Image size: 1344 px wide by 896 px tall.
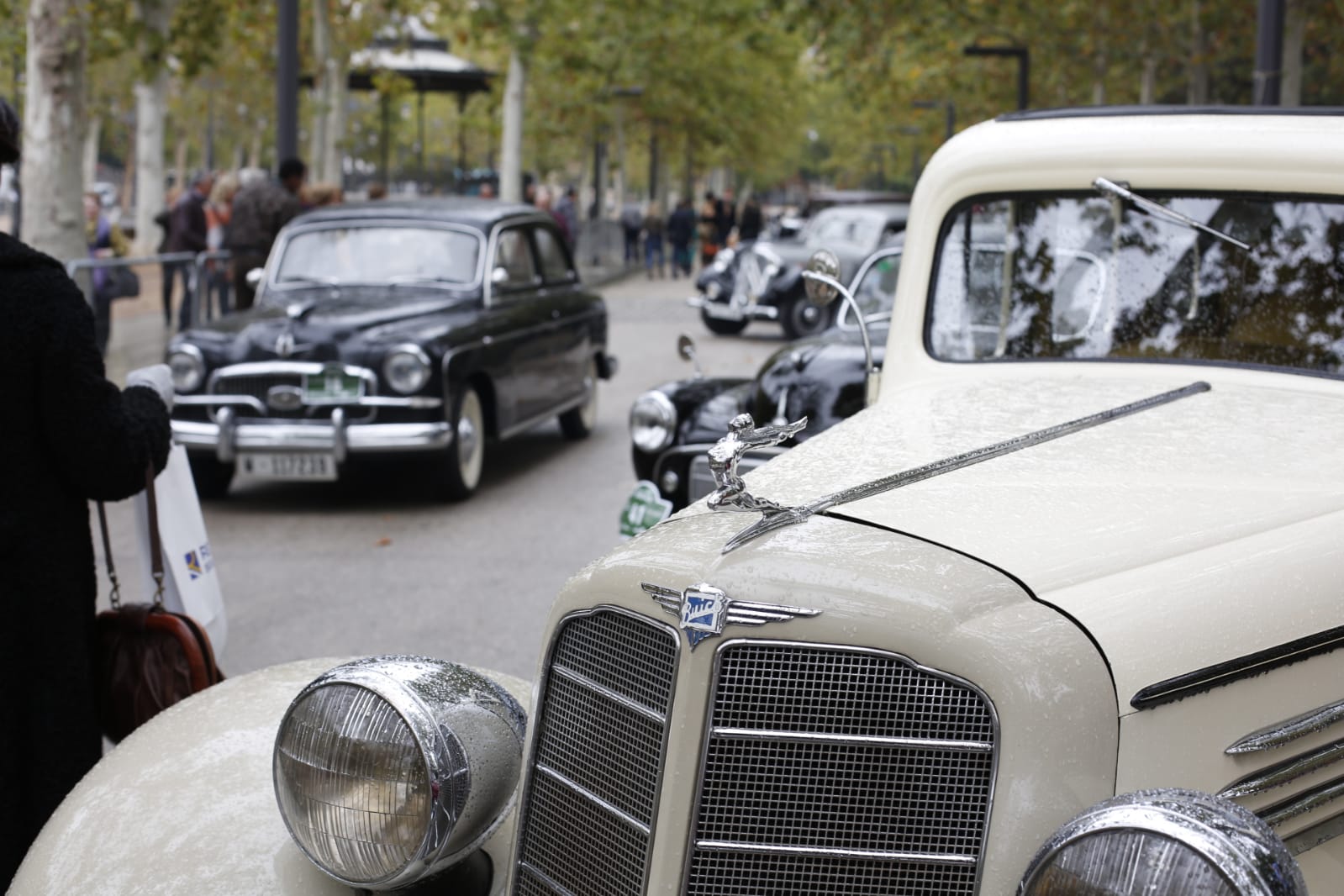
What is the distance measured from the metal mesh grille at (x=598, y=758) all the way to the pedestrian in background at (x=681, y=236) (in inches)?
1328

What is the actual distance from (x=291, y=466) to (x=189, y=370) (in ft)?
2.82

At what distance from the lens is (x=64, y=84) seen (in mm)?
12148

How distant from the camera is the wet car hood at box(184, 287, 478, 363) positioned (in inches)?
359

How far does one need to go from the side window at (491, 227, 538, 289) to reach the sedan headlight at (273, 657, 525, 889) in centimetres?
790

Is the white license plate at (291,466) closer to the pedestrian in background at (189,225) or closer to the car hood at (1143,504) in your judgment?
the car hood at (1143,504)

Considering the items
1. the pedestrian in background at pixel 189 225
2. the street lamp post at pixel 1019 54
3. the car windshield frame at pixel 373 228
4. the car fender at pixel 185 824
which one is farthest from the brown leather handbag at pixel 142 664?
the street lamp post at pixel 1019 54

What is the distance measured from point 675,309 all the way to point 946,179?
21834 millimetres

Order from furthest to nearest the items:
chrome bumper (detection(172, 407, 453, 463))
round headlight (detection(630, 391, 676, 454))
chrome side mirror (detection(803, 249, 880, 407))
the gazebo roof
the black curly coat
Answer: the gazebo roof, chrome bumper (detection(172, 407, 453, 463)), round headlight (detection(630, 391, 676, 454)), chrome side mirror (detection(803, 249, 880, 407)), the black curly coat

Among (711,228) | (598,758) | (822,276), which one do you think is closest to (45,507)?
(598,758)

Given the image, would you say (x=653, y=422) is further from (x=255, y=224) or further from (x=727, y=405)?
(x=255, y=224)

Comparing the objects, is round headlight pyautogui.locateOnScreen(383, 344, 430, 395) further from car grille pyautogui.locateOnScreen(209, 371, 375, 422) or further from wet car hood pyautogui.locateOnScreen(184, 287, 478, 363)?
car grille pyautogui.locateOnScreen(209, 371, 375, 422)

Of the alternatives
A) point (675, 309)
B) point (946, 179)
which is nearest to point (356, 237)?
point (946, 179)

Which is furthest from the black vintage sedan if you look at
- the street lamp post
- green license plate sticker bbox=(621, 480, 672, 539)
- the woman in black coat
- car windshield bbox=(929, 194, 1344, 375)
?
the street lamp post

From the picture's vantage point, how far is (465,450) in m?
9.67
